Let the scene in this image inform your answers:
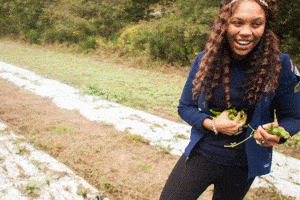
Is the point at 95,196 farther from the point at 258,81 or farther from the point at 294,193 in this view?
the point at 294,193

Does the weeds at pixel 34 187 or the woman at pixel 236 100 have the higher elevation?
the woman at pixel 236 100

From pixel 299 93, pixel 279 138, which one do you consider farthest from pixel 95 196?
pixel 299 93

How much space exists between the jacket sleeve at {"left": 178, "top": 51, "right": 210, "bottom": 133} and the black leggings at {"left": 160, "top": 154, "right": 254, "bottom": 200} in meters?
0.24

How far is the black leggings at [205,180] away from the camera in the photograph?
1.29 meters

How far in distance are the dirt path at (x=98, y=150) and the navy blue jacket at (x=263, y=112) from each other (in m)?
1.63

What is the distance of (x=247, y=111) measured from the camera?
1.29m

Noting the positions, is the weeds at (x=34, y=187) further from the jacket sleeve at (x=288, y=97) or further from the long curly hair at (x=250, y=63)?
the jacket sleeve at (x=288, y=97)

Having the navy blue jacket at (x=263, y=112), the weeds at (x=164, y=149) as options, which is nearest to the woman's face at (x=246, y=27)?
the navy blue jacket at (x=263, y=112)

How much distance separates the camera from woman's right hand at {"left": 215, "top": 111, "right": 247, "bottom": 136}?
116 cm

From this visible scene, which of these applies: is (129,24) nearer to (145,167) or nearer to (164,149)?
(164,149)

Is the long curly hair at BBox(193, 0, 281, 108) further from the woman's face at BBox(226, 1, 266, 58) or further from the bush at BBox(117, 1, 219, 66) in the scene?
the bush at BBox(117, 1, 219, 66)

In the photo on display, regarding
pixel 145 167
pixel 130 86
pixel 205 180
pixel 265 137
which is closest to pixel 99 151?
pixel 145 167

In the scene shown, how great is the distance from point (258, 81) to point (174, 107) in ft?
14.9

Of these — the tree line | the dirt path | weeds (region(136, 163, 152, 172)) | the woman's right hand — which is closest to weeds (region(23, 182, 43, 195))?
the dirt path
